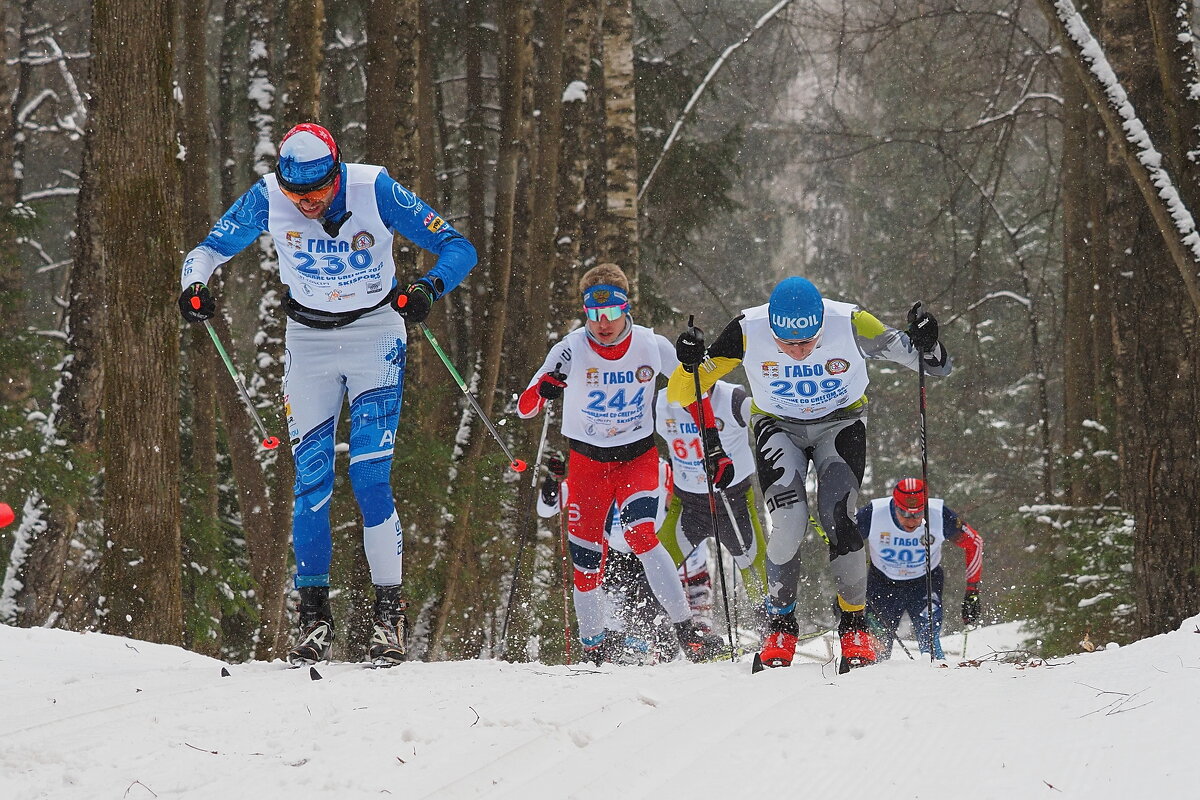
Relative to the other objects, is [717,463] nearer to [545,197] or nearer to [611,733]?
[611,733]

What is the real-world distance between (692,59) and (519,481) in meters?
6.51

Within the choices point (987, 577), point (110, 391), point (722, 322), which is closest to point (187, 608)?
point (110, 391)

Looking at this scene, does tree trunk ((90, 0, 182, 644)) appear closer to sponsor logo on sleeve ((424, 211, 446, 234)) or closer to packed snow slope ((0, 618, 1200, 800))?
packed snow slope ((0, 618, 1200, 800))

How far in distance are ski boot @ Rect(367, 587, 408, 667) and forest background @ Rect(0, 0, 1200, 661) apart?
2.31 metres

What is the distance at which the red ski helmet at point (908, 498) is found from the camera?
380 inches

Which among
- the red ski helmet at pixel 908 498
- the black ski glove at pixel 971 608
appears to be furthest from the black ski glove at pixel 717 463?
the black ski glove at pixel 971 608

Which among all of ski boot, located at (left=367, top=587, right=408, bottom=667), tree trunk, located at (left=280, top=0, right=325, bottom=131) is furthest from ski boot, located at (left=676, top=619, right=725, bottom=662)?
tree trunk, located at (left=280, top=0, right=325, bottom=131)

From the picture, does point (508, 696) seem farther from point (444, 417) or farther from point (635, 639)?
point (444, 417)

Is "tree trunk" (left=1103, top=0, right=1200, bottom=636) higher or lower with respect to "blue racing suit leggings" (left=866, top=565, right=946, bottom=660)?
higher

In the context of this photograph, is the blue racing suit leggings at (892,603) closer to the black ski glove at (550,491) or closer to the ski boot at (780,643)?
the black ski glove at (550,491)

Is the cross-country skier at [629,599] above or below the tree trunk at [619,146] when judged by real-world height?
below

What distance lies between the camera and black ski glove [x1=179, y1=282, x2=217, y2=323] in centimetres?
515

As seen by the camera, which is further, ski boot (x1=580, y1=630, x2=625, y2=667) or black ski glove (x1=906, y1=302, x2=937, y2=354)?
ski boot (x1=580, y1=630, x2=625, y2=667)

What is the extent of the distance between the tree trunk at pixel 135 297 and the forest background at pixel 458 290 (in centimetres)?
2
